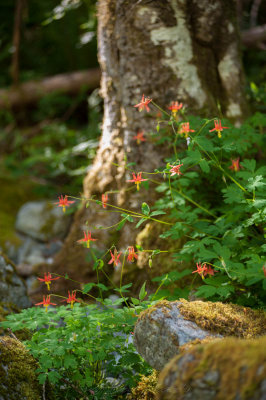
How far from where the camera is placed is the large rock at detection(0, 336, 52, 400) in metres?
1.84

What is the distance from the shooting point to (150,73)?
3.28 m

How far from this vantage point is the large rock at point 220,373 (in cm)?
118

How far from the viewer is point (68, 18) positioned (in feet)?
25.3

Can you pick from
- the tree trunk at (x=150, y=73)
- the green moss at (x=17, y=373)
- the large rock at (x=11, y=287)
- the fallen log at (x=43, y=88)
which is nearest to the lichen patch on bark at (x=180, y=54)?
the tree trunk at (x=150, y=73)

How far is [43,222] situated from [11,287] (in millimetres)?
2155

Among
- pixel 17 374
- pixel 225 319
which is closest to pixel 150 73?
pixel 225 319

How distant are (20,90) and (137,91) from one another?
506cm

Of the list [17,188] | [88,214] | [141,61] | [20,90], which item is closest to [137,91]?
[141,61]

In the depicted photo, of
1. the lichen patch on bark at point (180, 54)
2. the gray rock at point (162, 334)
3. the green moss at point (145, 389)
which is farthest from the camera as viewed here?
the lichen patch on bark at point (180, 54)

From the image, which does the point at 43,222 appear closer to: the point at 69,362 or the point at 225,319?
the point at 69,362

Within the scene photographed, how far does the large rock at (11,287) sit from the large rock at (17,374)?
33.6 inches

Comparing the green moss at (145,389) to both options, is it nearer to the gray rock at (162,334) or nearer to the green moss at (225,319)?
the gray rock at (162,334)

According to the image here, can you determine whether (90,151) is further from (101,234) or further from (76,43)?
(76,43)

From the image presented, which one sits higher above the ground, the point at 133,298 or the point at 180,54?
the point at 180,54
